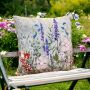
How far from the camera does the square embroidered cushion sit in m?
4.44

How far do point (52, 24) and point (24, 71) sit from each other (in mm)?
550

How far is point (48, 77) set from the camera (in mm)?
4027

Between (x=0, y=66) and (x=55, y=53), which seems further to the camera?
(x=55, y=53)

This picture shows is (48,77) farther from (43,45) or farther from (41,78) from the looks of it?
(43,45)

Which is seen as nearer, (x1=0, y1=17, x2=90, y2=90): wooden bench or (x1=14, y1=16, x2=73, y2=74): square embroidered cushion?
(x1=0, y1=17, x2=90, y2=90): wooden bench

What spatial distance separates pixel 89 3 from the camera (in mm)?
41094

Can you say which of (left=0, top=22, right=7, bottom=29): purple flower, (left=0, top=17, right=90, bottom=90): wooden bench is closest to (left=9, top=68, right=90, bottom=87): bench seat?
(left=0, top=17, right=90, bottom=90): wooden bench

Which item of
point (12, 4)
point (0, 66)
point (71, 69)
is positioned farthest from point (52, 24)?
point (12, 4)

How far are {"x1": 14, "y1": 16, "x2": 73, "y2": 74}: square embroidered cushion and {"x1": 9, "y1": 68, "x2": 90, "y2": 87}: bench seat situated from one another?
0.59ft

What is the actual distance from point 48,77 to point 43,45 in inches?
20.8

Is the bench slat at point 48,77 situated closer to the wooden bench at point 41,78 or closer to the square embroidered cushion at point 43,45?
the wooden bench at point 41,78

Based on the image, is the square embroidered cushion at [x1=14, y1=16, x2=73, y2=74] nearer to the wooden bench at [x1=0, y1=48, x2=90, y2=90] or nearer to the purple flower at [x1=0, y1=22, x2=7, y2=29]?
the wooden bench at [x1=0, y1=48, x2=90, y2=90]

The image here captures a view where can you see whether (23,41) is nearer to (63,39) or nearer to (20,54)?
(20,54)

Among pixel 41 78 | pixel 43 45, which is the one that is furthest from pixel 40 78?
pixel 43 45
